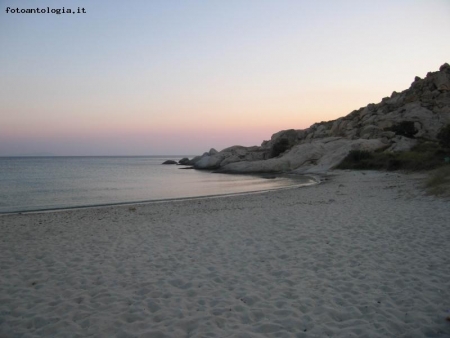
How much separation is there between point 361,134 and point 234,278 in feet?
176

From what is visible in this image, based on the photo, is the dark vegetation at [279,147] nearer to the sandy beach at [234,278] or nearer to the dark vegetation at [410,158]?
the dark vegetation at [410,158]

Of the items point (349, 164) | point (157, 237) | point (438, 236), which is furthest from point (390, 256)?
point (349, 164)

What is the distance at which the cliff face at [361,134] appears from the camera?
47.0 m

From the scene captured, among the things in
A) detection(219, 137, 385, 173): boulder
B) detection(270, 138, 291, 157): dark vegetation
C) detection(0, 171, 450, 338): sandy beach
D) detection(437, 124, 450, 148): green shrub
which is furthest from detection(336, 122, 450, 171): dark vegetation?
detection(0, 171, 450, 338): sandy beach

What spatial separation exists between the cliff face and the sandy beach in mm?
35118

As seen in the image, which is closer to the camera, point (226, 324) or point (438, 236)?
point (226, 324)

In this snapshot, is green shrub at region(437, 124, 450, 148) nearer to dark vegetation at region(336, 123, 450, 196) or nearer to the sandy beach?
dark vegetation at region(336, 123, 450, 196)

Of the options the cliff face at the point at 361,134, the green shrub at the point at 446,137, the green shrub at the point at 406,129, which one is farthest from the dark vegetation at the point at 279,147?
the green shrub at the point at 446,137

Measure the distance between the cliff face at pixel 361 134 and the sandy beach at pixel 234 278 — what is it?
3512 cm

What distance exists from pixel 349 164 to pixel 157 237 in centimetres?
3603

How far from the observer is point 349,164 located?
137 ft

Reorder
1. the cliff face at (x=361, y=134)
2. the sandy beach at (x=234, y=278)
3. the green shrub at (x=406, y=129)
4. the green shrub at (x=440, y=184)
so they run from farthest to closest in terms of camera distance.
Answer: the green shrub at (x=406, y=129), the cliff face at (x=361, y=134), the green shrub at (x=440, y=184), the sandy beach at (x=234, y=278)

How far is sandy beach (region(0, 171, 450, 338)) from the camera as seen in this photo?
4.89 meters

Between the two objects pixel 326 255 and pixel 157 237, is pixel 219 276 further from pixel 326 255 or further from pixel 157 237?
pixel 157 237
